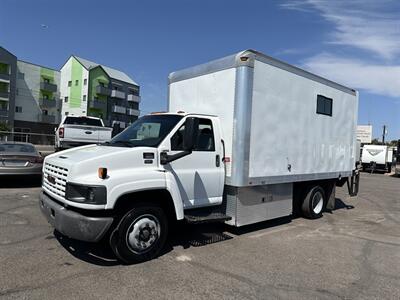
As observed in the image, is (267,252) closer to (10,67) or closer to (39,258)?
(39,258)

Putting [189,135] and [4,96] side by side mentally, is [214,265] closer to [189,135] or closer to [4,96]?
[189,135]

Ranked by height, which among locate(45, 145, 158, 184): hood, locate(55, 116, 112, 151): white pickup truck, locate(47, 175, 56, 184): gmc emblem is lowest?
locate(47, 175, 56, 184): gmc emblem

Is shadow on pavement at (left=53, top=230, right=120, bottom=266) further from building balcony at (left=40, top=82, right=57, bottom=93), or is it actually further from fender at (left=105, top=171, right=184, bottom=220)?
building balcony at (left=40, top=82, right=57, bottom=93)

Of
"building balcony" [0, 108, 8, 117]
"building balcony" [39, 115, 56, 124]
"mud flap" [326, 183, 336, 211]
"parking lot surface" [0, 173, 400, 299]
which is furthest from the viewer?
"building balcony" [39, 115, 56, 124]

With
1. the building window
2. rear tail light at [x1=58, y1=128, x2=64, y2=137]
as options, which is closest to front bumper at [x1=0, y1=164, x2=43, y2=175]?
rear tail light at [x1=58, y1=128, x2=64, y2=137]

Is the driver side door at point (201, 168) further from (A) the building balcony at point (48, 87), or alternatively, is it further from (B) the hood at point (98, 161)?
(A) the building balcony at point (48, 87)

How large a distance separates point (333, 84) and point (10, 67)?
2341 inches

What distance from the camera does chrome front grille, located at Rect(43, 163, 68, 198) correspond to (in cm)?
526

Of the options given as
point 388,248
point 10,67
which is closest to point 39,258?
point 388,248

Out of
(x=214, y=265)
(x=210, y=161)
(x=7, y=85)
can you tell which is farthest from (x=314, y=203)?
(x=7, y=85)

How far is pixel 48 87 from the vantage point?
216 feet

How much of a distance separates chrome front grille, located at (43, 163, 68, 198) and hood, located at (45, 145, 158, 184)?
8 centimetres

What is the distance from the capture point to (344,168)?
399 inches

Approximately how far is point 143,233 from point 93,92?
69.5 meters
